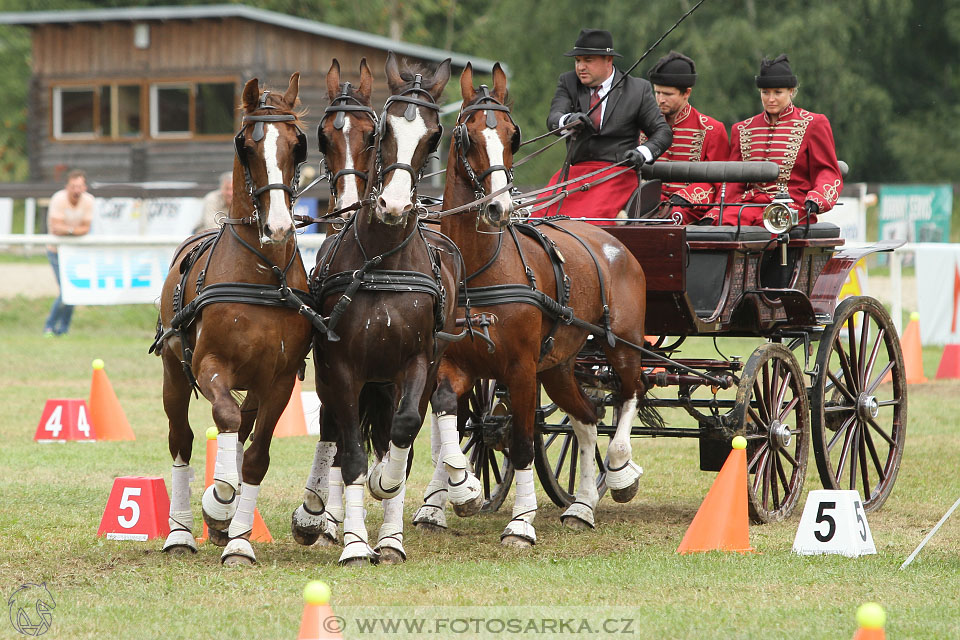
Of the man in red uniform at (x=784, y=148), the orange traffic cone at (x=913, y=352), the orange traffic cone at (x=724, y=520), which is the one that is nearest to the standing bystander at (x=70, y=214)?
the orange traffic cone at (x=913, y=352)

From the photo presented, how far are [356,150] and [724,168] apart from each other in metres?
2.45

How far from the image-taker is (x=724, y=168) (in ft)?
24.4

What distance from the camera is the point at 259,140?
5512 mm

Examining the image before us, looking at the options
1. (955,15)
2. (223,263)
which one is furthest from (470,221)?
(955,15)

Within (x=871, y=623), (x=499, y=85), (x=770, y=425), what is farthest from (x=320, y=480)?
(x=871, y=623)

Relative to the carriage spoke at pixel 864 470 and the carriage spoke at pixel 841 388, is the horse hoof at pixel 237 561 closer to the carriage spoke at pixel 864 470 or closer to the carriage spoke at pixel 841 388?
the carriage spoke at pixel 841 388

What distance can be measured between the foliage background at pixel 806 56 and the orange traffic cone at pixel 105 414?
20405 millimetres

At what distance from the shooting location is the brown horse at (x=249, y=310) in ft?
18.1

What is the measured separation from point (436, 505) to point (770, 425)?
1.92 m

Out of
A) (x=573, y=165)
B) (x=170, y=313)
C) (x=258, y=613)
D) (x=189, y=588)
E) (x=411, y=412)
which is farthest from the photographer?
(x=573, y=165)

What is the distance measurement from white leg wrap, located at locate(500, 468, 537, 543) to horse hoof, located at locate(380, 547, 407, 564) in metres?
0.79

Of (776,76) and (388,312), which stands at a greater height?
(776,76)

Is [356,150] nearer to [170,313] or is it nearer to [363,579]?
[170,313]

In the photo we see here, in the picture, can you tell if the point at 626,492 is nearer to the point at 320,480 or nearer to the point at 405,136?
the point at 320,480
